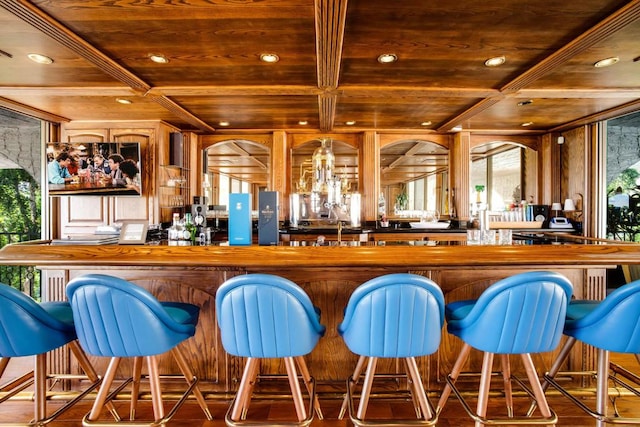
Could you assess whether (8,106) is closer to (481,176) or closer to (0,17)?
(0,17)

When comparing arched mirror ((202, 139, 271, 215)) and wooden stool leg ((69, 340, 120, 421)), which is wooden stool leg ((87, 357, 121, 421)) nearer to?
wooden stool leg ((69, 340, 120, 421))

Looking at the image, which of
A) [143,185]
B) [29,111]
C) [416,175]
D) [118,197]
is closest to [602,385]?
[143,185]

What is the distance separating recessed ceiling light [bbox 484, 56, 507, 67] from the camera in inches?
109

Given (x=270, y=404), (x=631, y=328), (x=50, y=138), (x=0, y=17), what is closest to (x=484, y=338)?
(x=631, y=328)

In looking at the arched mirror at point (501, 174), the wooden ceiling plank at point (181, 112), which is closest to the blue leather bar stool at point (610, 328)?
the wooden ceiling plank at point (181, 112)

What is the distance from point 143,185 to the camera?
4.74m

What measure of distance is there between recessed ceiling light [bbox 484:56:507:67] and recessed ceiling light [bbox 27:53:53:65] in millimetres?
3515

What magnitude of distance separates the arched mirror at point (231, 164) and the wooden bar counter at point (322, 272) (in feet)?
12.1

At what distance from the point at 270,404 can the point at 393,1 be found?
2.54 meters

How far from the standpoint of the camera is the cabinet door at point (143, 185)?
4.71 meters

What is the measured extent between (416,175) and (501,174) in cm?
434

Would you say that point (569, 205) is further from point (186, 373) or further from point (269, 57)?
point (186, 373)

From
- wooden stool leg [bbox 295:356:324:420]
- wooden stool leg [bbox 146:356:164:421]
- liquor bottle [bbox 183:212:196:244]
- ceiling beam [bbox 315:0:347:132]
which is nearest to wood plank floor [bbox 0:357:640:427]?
wooden stool leg [bbox 295:356:324:420]

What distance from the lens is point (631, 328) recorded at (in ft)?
4.96
